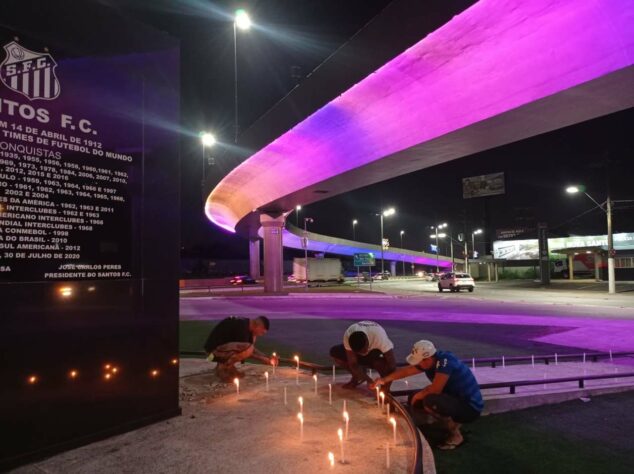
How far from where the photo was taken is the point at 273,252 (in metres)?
37.1

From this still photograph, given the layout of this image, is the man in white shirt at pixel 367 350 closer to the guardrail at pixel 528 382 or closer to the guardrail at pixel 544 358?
the guardrail at pixel 528 382

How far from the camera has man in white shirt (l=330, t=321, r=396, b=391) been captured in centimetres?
630

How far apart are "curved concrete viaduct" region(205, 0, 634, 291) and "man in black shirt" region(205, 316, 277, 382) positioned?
22.8 ft

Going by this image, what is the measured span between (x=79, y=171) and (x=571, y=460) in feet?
19.1

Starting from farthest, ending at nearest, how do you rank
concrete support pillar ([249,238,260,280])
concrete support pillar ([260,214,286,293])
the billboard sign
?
concrete support pillar ([249,238,260,280]), the billboard sign, concrete support pillar ([260,214,286,293])

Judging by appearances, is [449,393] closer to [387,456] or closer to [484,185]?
[387,456]

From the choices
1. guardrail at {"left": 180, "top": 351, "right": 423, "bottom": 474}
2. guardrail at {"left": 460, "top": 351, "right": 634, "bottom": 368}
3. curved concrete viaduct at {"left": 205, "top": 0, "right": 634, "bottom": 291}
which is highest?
curved concrete viaduct at {"left": 205, "top": 0, "right": 634, "bottom": 291}

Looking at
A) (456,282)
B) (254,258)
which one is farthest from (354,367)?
(254,258)

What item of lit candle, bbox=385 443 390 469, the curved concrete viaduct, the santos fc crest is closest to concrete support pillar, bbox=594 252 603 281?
the curved concrete viaduct

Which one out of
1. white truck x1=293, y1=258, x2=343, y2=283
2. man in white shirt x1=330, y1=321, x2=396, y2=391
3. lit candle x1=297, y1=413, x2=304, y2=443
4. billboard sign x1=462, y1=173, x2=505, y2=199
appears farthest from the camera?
billboard sign x1=462, y1=173, x2=505, y2=199

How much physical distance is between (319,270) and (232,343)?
52777mm

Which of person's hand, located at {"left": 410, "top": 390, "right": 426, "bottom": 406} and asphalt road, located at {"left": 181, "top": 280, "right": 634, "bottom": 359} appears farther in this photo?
asphalt road, located at {"left": 181, "top": 280, "right": 634, "bottom": 359}

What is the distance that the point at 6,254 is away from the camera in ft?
13.6

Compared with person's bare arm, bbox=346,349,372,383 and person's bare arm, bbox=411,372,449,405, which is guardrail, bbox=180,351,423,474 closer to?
person's bare arm, bbox=411,372,449,405
